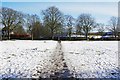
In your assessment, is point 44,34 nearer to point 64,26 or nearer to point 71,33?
point 64,26

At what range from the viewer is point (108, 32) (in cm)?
10575

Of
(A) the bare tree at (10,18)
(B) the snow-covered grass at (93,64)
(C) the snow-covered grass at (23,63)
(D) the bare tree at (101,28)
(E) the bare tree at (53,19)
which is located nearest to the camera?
(B) the snow-covered grass at (93,64)

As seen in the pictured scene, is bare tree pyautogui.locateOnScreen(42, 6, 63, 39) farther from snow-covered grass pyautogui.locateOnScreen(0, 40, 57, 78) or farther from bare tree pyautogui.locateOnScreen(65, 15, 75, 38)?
snow-covered grass pyautogui.locateOnScreen(0, 40, 57, 78)

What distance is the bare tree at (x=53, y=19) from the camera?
257 ft

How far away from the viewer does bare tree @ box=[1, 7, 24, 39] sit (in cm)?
7325

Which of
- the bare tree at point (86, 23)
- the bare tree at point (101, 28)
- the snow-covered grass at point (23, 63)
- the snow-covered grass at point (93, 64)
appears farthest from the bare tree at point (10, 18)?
the snow-covered grass at point (93, 64)

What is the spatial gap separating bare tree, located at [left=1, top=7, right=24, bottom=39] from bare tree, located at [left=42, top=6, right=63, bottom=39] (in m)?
8.52

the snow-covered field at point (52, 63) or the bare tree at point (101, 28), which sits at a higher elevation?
the bare tree at point (101, 28)

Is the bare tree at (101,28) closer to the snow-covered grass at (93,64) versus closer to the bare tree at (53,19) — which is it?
the bare tree at (53,19)

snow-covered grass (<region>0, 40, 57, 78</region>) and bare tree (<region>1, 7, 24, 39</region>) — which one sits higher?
bare tree (<region>1, 7, 24, 39</region>)

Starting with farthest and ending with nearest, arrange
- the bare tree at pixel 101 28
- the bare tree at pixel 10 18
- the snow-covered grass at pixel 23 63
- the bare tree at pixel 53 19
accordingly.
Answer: the bare tree at pixel 101 28, the bare tree at pixel 53 19, the bare tree at pixel 10 18, the snow-covered grass at pixel 23 63

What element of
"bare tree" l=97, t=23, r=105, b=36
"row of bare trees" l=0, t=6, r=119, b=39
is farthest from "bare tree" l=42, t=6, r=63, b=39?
"bare tree" l=97, t=23, r=105, b=36

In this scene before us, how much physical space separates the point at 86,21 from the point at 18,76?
78.9 m

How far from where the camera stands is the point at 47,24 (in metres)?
78.6
